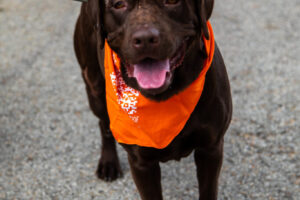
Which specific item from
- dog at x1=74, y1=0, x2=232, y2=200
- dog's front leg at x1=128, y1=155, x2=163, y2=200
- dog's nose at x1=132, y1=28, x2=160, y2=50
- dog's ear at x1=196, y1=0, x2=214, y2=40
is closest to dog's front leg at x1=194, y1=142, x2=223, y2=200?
dog at x1=74, y1=0, x2=232, y2=200

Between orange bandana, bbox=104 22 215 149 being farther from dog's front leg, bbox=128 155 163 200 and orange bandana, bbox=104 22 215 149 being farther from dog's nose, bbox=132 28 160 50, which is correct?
dog's nose, bbox=132 28 160 50

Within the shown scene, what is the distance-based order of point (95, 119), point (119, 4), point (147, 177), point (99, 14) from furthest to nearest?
point (95, 119)
point (147, 177)
point (99, 14)
point (119, 4)

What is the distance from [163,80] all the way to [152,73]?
8 cm

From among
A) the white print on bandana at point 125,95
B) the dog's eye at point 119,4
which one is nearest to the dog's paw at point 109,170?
the white print on bandana at point 125,95

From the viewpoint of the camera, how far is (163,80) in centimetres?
228

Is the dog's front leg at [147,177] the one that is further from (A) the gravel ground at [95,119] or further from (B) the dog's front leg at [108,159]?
(B) the dog's front leg at [108,159]

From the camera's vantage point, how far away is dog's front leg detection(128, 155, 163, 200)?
9.20 feet

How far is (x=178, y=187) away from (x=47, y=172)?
1166 mm

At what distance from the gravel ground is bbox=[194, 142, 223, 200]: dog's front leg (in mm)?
436

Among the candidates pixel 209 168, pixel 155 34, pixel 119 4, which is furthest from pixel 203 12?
pixel 209 168

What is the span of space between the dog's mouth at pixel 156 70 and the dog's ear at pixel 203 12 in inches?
6.0

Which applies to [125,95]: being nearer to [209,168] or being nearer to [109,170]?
[209,168]

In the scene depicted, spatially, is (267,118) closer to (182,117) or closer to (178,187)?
(178,187)

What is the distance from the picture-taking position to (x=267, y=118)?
4.23 m
